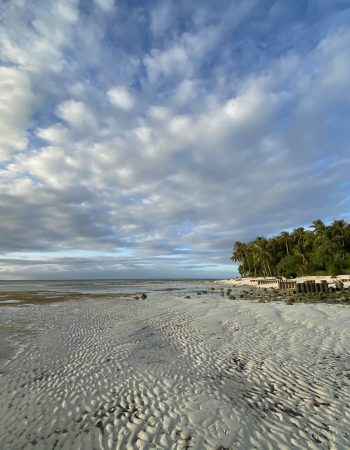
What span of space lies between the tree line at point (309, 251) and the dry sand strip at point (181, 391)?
52.2 meters

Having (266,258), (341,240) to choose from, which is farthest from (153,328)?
(266,258)

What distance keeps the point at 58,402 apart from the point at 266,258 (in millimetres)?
83335

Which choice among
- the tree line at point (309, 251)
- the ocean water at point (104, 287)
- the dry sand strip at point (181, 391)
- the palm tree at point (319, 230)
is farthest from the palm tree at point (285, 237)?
the dry sand strip at point (181, 391)

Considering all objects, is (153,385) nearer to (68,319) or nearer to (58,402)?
(58,402)

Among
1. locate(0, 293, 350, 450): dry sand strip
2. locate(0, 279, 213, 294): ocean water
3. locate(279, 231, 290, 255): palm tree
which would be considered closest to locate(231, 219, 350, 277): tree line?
locate(279, 231, 290, 255): palm tree

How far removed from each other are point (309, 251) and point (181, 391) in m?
75.6

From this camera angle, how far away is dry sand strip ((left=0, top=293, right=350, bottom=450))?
20.4 ft

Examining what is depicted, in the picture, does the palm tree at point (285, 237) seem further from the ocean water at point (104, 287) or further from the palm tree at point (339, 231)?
the ocean water at point (104, 287)

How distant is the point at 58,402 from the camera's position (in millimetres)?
7828

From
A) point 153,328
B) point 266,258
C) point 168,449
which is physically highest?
point 266,258

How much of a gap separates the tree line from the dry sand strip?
52.2 meters

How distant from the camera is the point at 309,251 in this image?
250 ft

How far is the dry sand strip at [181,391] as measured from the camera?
20.4ft

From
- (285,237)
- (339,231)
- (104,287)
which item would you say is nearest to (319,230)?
(339,231)
